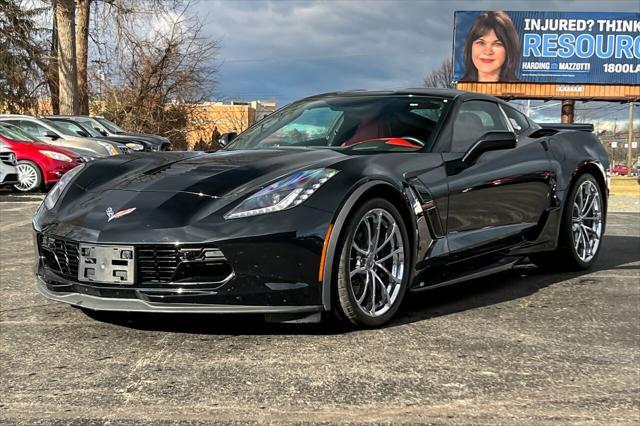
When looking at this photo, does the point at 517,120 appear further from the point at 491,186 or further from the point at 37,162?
the point at 37,162

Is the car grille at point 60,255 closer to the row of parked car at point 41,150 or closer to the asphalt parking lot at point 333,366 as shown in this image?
the asphalt parking lot at point 333,366

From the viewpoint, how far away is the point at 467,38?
118 feet

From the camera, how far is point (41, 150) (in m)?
12.6

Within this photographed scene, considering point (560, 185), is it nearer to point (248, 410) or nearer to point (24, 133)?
point (248, 410)

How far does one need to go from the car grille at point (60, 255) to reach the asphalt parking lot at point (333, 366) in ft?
1.07

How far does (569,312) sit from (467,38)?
34474 mm

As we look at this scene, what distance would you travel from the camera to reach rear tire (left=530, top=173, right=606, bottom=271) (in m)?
5.02

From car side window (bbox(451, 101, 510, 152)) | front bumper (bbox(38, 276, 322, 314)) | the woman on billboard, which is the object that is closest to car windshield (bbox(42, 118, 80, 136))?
car side window (bbox(451, 101, 510, 152))

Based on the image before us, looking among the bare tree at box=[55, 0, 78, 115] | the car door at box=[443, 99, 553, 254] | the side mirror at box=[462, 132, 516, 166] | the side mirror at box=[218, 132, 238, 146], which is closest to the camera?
the car door at box=[443, 99, 553, 254]

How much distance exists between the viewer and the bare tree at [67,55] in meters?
19.9

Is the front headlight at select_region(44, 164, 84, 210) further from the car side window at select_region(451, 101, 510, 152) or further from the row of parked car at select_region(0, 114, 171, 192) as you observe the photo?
the row of parked car at select_region(0, 114, 171, 192)

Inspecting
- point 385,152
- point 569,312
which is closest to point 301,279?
point 385,152

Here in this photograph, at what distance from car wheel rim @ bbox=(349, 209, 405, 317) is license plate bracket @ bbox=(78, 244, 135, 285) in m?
1.06

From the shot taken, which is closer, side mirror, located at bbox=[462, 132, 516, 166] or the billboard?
side mirror, located at bbox=[462, 132, 516, 166]
